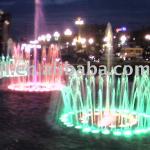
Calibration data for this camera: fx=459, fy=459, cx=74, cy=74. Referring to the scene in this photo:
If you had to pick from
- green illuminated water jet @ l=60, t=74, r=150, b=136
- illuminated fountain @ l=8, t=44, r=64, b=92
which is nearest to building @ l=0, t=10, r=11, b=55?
illuminated fountain @ l=8, t=44, r=64, b=92

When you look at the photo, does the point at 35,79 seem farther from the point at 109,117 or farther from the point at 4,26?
the point at 4,26

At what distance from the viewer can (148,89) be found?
15672mm

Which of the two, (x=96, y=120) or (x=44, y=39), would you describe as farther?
(x=44, y=39)

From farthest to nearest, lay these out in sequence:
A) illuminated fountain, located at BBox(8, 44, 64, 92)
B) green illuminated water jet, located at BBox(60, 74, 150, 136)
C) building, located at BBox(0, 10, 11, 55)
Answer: building, located at BBox(0, 10, 11, 55), illuminated fountain, located at BBox(8, 44, 64, 92), green illuminated water jet, located at BBox(60, 74, 150, 136)

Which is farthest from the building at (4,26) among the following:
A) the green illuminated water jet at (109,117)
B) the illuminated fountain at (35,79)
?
the green illuminated water jet at (109,117)

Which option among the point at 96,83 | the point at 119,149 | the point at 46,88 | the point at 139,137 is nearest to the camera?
the point at 119,149

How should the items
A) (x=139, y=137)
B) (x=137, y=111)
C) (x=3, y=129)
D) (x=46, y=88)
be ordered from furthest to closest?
1. (x=46, y=88)
2. (x=137, y=111)
3. (x=3, y=129)
4. (x=139, y=137)

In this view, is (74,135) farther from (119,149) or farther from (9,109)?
(9,109)

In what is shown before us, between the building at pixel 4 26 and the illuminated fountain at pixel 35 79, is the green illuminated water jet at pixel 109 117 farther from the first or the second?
the building at pixel 4 26

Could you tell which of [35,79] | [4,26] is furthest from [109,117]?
[4,26]

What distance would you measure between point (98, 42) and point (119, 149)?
6855 cm

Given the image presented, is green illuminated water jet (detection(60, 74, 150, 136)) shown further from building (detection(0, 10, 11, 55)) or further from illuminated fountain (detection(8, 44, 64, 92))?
building (detection(0, 10, 11, 55))

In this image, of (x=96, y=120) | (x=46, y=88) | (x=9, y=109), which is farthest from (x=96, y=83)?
(x=96, y=120)

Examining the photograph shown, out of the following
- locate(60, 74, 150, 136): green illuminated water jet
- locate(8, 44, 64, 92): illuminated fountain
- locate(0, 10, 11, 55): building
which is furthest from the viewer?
locate(0, 10, 11, 55): building
